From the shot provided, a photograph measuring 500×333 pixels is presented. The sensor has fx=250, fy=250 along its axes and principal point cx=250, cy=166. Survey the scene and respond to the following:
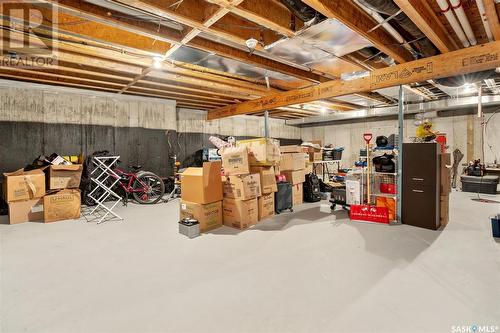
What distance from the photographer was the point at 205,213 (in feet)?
12.0

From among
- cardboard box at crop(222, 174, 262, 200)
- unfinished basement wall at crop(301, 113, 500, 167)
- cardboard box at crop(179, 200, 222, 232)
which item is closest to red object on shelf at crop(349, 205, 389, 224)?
cardboard box at crop(222, 174, 262, 200)

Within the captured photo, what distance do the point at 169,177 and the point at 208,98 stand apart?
2.39m

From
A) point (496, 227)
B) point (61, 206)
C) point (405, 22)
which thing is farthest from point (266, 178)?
point (61, 206)

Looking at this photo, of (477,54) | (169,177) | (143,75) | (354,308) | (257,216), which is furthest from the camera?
(169,177)

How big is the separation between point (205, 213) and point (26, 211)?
124 inches

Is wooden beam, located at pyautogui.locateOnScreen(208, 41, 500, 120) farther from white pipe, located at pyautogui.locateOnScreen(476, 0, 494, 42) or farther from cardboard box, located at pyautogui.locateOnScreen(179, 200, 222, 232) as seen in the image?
cardboard box, located at pyautogui.locateOnScreen(179, 200, 222, 232)

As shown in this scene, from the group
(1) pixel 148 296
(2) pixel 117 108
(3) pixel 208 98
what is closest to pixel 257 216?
(1) pixel 148 296

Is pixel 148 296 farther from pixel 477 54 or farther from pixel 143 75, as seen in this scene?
pixel 477 54

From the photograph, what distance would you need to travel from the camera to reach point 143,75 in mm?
4543

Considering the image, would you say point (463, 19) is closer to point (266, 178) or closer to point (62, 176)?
point (266, 178)

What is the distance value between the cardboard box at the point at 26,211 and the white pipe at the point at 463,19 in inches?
243

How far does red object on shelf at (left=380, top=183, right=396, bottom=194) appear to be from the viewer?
14.1ft

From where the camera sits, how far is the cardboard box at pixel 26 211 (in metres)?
4.07

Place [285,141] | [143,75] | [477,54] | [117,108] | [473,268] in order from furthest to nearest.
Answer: [285,141]
[117,108]
[143,75]
[477,54]
[473,268]
